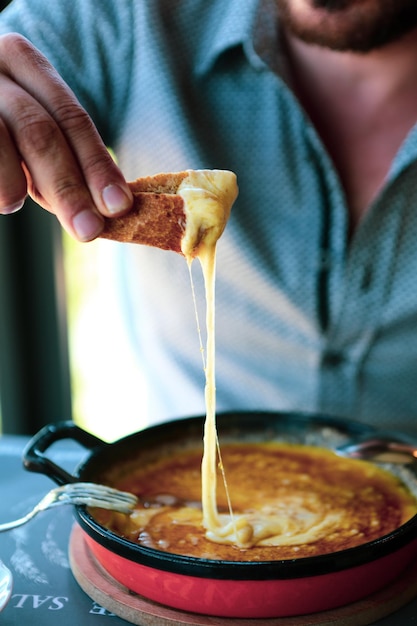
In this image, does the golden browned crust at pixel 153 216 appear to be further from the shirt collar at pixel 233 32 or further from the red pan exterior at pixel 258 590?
the shirt collar at pixel 233 32

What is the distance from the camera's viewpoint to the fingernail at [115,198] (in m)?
1.13

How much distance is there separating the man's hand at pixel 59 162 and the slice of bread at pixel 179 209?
46 mm

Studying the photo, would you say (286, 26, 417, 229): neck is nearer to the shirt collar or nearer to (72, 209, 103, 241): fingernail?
the shirt collar

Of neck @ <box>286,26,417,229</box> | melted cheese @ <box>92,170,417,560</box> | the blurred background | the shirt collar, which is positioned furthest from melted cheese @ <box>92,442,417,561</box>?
the blurred background

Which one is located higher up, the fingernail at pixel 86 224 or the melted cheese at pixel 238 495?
the fingernail at pixel 86 224

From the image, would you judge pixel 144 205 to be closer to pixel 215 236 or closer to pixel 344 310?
pixel 215 236

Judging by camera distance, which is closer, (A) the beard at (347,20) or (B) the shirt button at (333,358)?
(A) the beard at (347,20)

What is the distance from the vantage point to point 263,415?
1.57m

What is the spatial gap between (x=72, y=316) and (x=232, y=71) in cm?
180

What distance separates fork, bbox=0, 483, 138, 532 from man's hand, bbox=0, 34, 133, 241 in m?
0.39

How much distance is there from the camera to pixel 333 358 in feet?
6.19

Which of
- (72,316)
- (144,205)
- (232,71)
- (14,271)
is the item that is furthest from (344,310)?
(72,316)

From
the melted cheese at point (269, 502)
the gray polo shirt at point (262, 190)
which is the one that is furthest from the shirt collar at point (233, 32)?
the melted cheese at point (269, 502)

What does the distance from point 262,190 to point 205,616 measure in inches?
42.4
